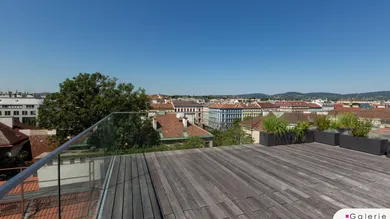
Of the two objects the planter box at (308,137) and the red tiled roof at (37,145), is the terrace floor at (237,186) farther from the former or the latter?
the red tiled roof at (37,145)

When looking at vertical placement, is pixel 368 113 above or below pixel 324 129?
above

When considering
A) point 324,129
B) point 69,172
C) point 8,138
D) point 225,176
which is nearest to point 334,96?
point 324,129

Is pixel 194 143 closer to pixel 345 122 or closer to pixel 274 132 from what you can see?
pixel 274 132


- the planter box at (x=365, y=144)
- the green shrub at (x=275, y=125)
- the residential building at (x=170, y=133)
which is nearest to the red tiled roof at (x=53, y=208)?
the residential building at (x=170, y=133)

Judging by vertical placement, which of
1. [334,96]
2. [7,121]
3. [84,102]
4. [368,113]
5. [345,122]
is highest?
[334,96]

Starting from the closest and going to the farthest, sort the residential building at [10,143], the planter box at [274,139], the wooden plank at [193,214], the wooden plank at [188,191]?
the wooden plank at [193,214]
the wooden plank at [188,191]
the planter box at [274,139]
the residential building at [10,143]

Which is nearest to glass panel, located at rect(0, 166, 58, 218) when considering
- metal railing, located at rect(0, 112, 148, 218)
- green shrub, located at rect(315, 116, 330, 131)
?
metal railing, located at rect(0, 112, 148, 218)
